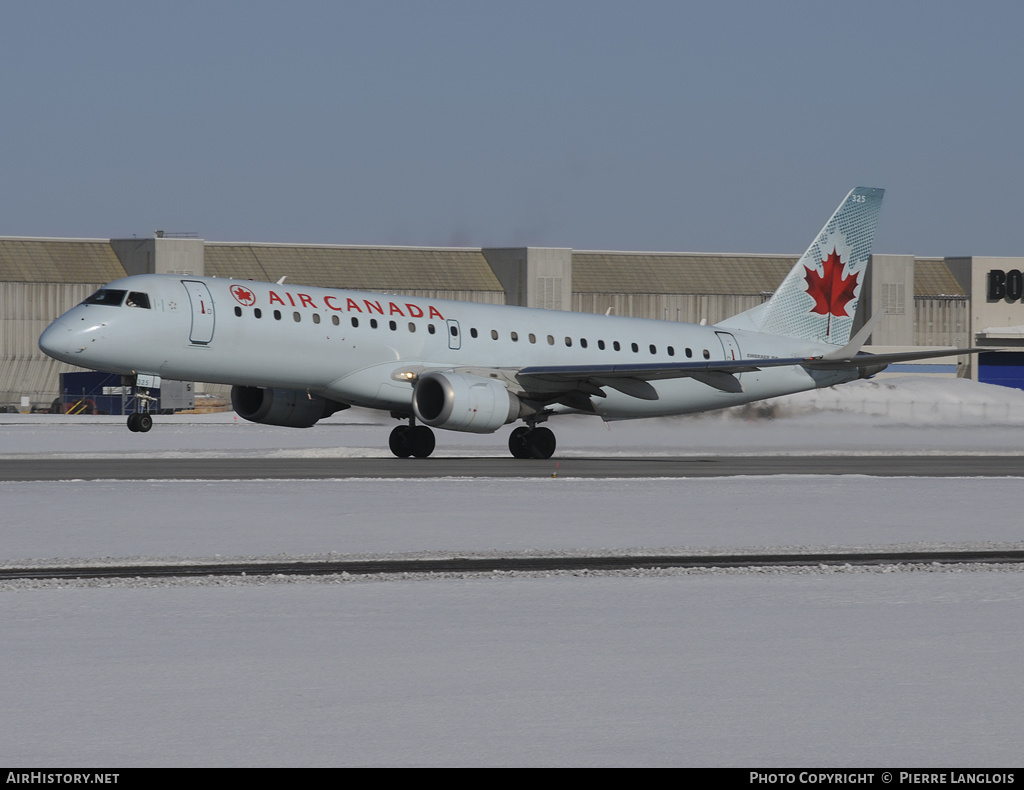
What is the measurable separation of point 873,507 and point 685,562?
7.17 m

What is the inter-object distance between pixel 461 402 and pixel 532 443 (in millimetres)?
3574

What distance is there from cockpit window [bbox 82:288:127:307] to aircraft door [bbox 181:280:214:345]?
1.43 metres

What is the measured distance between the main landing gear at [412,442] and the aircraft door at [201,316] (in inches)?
210

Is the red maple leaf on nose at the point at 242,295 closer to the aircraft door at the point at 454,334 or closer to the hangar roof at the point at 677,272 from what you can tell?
the aircraft door at the point at 454,334

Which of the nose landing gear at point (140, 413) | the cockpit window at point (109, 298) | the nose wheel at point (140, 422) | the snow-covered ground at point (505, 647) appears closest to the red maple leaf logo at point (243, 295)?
the cockpit window at point (109, 298)

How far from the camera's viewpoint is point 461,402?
30391mm

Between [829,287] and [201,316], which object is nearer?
[201,316]

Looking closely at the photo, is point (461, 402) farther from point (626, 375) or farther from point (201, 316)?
point (201, 316)

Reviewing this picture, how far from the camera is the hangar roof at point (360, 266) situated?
3652 inches

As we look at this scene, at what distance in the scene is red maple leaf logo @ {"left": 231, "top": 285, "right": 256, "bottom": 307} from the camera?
31.1 metres

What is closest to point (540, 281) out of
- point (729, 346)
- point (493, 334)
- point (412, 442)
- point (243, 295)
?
point (729, 346)

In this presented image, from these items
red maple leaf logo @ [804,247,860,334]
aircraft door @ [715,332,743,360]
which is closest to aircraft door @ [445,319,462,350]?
aircraft door @ [715,332,743,360]

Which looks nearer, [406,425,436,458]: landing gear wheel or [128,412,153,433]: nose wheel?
[128,412,153,433]: nose wheel

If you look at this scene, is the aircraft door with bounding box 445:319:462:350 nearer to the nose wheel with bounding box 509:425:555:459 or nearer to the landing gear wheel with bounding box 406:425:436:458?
the landing gear wheel with bounding box 406:425:436:458
